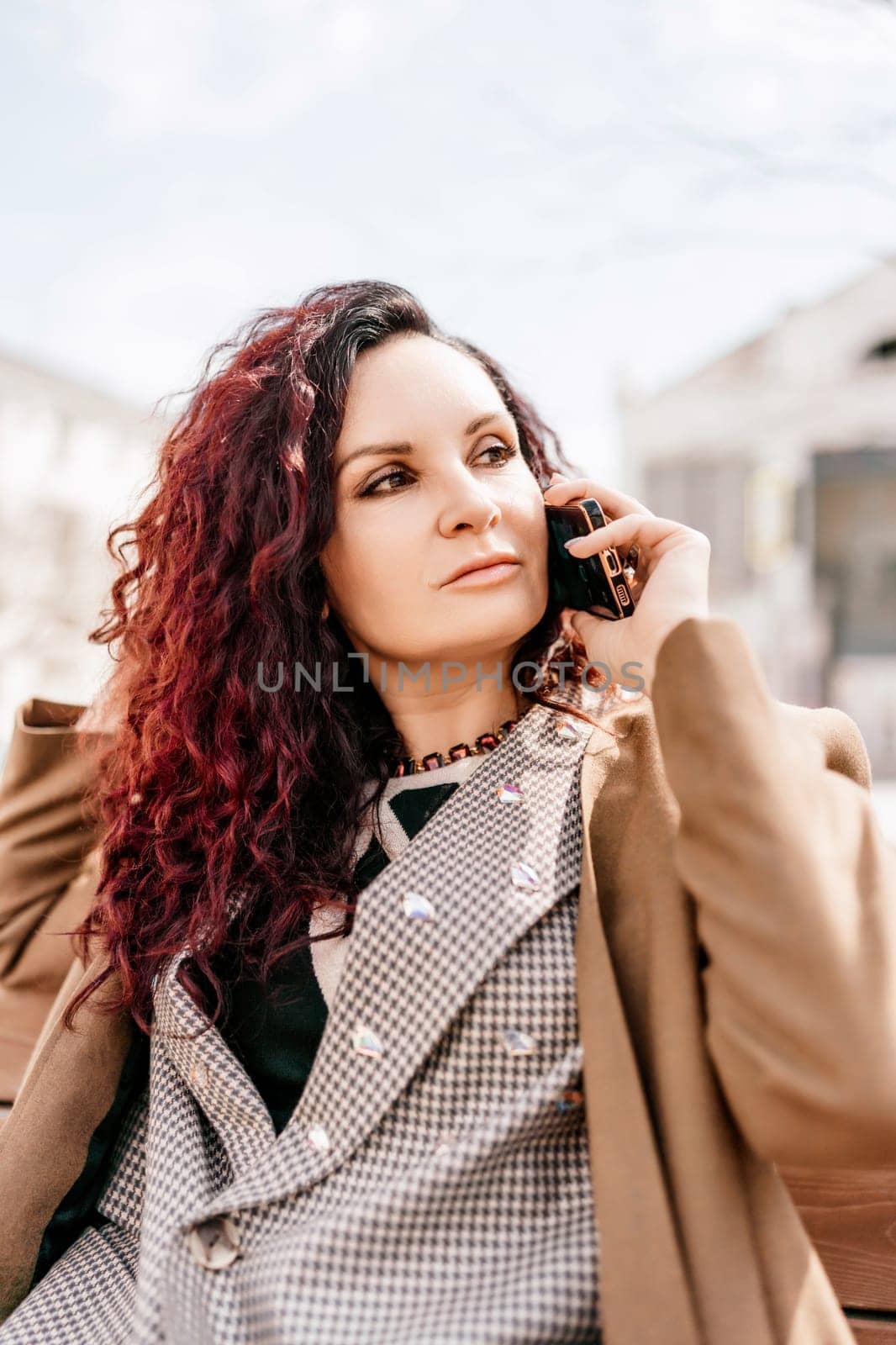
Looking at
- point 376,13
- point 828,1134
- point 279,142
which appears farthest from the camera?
point 279,142

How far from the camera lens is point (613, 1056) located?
4.14 feet

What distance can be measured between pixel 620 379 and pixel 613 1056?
1418 cm

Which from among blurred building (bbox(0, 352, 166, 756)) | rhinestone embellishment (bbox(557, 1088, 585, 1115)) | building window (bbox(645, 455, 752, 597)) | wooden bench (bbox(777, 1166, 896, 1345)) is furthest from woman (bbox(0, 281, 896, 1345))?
building window (bbox(645, 455, 752, 597))

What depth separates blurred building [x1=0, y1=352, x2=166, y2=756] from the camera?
839cm

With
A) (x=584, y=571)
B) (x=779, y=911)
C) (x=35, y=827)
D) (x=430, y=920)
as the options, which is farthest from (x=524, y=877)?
(x=35, y=827)

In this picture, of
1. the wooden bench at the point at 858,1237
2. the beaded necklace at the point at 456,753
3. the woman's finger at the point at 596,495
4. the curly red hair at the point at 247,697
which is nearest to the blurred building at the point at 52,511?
the curly red hair at the point at 247,697

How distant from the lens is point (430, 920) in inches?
55.8

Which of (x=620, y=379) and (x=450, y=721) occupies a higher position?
(x=620, y=379)

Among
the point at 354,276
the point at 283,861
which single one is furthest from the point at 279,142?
the point at 283,861

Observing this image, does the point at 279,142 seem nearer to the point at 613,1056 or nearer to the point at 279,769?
the point at 279,769

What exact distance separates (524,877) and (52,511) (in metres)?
9.72

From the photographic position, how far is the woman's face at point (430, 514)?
5.23 ft

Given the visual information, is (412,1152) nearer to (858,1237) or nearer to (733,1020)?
(733,1020)

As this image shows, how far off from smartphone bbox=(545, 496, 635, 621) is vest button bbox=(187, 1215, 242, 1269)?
105cm
